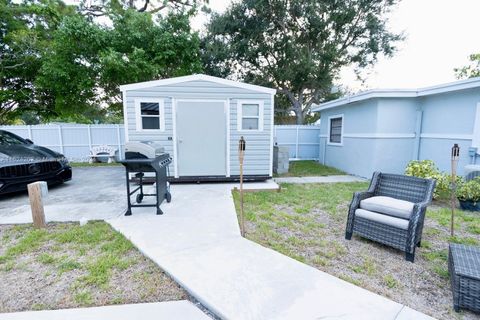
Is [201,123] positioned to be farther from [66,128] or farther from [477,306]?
[66,128]

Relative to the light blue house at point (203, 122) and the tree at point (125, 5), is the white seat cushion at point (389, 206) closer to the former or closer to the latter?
the light blue house at point (203, 122)

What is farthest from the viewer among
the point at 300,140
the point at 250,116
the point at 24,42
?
the point at 300,140

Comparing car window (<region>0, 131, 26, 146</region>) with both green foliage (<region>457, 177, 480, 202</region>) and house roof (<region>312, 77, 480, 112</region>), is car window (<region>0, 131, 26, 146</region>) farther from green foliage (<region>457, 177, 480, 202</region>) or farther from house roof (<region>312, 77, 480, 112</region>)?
green foliage (<region>457, 177, 480, 202</region>)

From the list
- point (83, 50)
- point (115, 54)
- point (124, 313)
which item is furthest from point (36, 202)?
point (83, 50)

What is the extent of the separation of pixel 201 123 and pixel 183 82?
3.29 ft

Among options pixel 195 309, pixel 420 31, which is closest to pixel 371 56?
pixel 420 31

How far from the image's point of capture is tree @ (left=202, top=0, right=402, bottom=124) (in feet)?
36.6

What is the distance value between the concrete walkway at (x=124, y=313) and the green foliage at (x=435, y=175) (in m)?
4.92

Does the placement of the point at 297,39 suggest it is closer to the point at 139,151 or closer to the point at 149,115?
the point at 149,115

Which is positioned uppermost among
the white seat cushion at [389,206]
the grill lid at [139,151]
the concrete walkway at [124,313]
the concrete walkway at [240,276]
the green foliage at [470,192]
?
the grill lid at [139,151]

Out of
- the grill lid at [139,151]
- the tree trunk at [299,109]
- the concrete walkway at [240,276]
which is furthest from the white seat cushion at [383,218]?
the tree trunk at [299,109]

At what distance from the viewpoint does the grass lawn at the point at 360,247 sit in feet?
6.61

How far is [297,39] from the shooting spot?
11.9 m

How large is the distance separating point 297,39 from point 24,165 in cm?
1190
